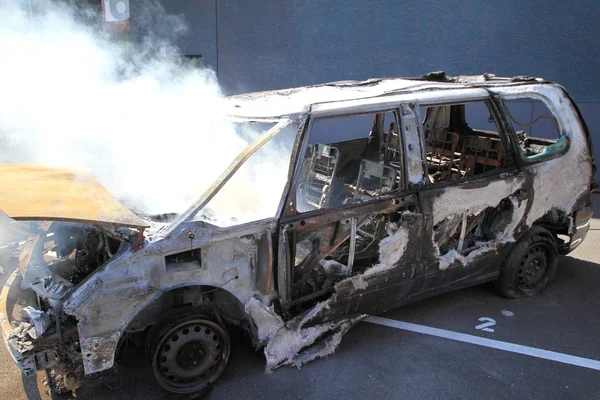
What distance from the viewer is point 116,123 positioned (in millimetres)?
4953

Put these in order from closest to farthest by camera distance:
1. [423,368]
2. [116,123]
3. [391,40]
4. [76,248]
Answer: [423,368]
[76,248]
[116,123]
[391,40]

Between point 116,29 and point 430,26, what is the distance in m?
6.60

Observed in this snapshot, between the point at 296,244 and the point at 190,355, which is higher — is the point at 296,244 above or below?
above

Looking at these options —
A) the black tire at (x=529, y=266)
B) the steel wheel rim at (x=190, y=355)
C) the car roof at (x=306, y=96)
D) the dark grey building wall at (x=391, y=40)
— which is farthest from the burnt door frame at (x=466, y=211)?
the dark grey building wall at (x=391, y=40)

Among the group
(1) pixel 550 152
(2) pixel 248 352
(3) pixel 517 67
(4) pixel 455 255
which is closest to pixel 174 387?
(2) pixel 248 352

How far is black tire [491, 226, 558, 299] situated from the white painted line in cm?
74

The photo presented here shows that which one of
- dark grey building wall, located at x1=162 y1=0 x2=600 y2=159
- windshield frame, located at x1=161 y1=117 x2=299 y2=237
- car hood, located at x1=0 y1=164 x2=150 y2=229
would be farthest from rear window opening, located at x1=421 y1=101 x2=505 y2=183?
dark grey building wall, located at x1=162 y1=0 x2=600 y2=159

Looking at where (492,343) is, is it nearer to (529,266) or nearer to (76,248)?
(529,266)

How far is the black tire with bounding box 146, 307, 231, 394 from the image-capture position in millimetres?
3033

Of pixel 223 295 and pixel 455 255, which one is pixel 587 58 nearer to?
pixel 455 255

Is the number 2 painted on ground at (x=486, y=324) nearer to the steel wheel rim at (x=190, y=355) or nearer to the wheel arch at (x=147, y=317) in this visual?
the wheel arch at (x=147, y=317)

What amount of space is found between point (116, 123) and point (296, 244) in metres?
2.77

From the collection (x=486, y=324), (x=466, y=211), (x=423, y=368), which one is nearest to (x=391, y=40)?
(x=466, y=211)

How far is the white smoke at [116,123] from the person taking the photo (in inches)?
147
